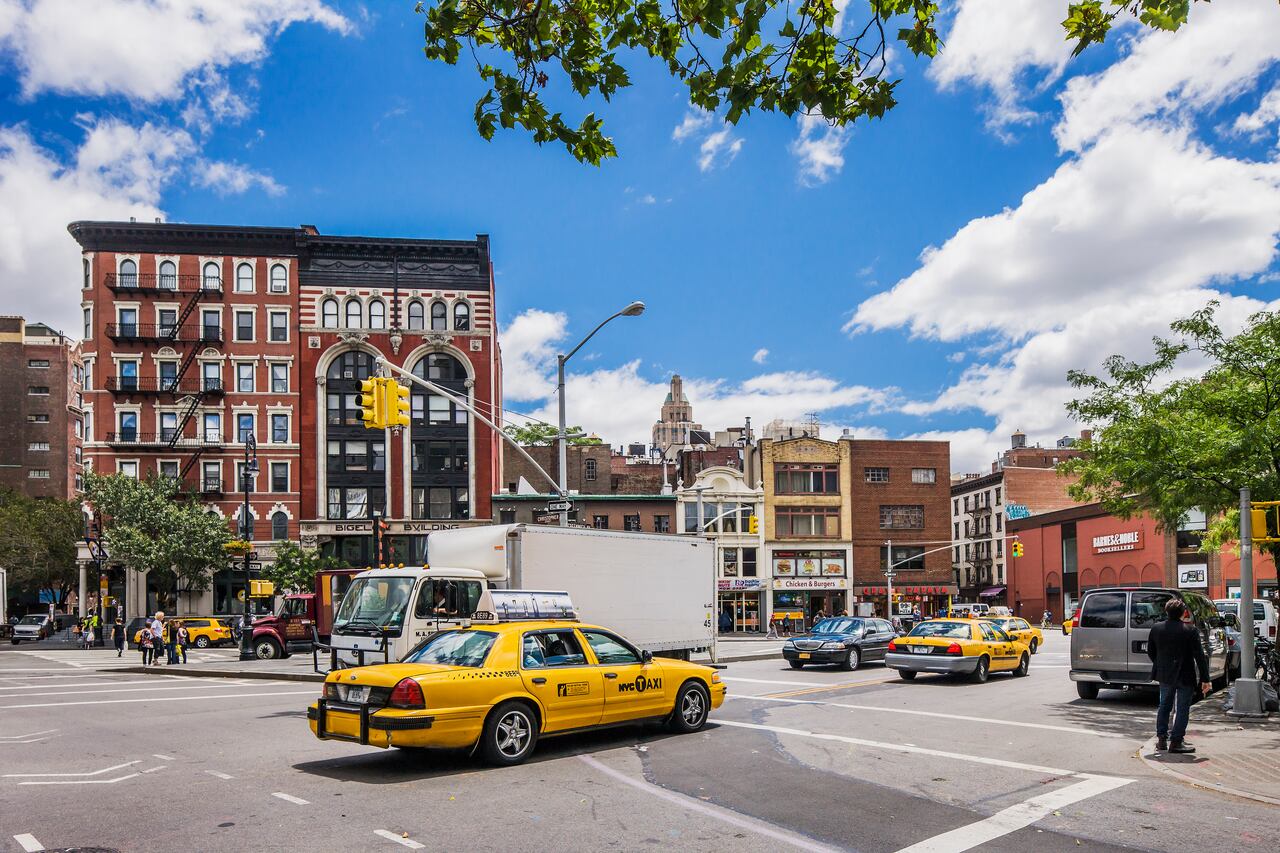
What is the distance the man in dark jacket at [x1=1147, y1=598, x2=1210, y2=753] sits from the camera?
472 inches

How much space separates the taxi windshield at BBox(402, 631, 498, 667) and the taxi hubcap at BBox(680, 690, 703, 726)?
3.21 m

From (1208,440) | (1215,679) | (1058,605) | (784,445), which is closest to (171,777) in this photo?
(1208,440)

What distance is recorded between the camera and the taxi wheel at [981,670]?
22297mm

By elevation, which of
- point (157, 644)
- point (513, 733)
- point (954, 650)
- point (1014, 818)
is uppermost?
point (513, 733)

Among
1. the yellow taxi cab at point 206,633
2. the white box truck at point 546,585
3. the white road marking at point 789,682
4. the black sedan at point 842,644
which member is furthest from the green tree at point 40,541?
the white road marking at point 789,682

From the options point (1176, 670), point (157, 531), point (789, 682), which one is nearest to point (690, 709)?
point (1176, 670)

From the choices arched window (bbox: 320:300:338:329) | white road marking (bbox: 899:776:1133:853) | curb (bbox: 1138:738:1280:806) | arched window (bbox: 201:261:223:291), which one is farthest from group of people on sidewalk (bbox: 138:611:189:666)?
arched window (bbox: 201:261:223:291)

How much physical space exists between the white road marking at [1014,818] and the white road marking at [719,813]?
0.76 meters

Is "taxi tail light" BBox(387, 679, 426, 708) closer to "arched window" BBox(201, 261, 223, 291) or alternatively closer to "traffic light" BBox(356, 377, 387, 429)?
"traffic light" BBox(356, 377, 387, 429)

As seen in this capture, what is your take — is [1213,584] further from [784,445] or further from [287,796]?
[287,796]

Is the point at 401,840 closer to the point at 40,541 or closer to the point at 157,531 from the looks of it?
the point at 157,531

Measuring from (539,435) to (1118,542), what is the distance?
3903cm

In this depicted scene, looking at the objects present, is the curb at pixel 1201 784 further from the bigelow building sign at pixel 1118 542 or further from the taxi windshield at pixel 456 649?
the bigelow building sign at pixel 1118 542

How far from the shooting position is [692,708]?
13.8 m
